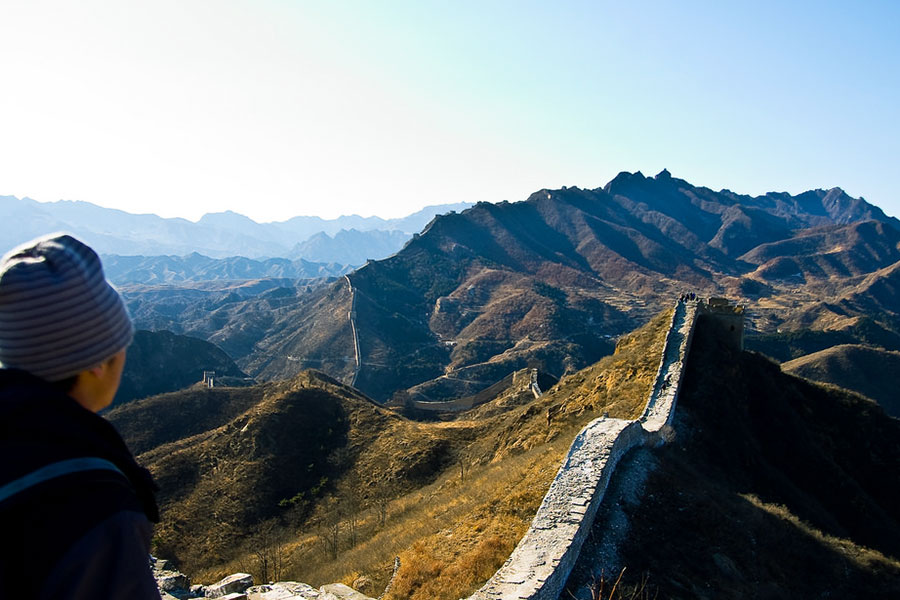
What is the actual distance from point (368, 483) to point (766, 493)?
22194mm

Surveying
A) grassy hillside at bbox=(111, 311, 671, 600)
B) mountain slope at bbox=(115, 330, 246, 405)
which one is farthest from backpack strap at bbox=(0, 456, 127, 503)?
mountain slope at bbox=(115, 330, 246, 405)

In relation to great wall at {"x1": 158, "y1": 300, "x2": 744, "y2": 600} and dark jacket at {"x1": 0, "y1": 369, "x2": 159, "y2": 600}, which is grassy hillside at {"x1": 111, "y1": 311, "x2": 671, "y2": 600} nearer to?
great wall at {"x1": 158, "y1": 300, "x2": 744, "y2": 600}

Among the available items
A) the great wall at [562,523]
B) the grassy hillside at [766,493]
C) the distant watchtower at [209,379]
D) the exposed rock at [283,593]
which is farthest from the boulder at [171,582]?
the distant watchtower at [209,379]

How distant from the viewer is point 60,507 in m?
1.77

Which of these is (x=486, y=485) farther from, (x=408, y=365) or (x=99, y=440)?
(x=408, y=365)

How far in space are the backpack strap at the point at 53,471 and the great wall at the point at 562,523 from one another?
920 centimetres

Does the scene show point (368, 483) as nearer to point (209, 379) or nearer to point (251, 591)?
point (251, 591)

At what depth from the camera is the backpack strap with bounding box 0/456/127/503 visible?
1661 millimetres

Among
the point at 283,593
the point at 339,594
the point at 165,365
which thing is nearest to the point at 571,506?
the point at 339,594

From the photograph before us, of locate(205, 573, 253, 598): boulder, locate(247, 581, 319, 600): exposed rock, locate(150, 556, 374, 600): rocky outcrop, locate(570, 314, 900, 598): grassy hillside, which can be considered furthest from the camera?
locate(205, 573, 253, 598): boulder

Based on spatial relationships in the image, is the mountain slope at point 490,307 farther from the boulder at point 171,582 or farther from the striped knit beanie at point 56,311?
the striped knit beanie at point 56,311

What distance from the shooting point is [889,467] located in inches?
969

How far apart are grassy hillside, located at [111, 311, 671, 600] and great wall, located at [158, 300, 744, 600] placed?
1258 mm

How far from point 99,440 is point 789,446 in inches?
1073
